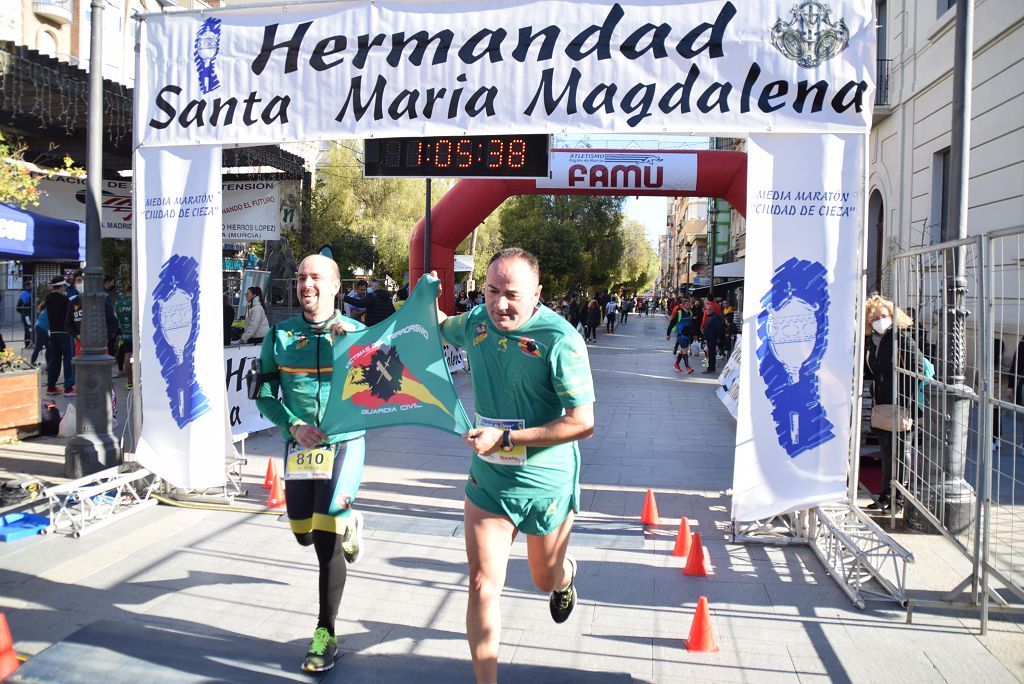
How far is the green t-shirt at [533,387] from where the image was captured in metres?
3.44

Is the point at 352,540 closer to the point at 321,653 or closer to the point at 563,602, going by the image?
the point at 321,653

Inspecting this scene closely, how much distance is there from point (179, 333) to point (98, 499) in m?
1.46

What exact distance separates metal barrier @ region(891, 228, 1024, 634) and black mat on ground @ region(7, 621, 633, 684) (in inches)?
91.5

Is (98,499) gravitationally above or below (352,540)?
below

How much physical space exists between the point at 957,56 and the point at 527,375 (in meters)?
4.45

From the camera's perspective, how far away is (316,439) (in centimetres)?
402

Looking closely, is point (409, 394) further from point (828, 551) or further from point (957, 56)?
point (957, 56)

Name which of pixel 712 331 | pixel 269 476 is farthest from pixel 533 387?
pixel 712 331

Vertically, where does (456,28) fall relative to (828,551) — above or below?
above

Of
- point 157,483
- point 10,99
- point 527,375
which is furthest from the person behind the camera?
point 10,99

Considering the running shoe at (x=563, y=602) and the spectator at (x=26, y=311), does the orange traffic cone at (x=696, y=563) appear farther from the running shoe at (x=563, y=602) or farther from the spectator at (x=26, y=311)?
the spectator at (x=26, y=311)

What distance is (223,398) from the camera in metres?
6.54

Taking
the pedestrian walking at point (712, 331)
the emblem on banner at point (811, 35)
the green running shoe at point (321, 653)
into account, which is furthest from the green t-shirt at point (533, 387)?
the pedestrian walking at point (712, 331)

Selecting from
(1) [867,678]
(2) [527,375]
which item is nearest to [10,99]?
(2) [527,375]
